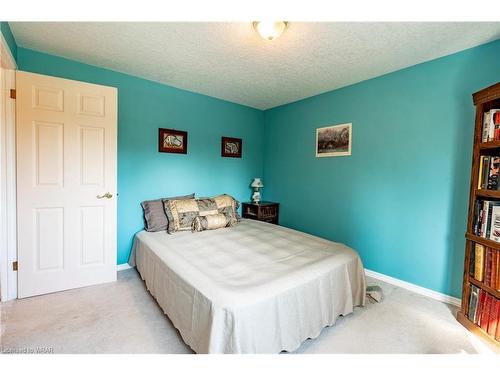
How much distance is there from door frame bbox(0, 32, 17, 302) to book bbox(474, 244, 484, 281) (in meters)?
3.85

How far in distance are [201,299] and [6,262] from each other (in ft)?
6.33

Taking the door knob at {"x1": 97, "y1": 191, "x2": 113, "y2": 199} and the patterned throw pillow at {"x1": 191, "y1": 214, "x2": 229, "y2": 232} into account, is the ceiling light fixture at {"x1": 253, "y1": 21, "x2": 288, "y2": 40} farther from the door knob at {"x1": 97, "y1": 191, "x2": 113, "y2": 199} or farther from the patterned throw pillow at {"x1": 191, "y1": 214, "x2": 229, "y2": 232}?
the door knob at {"x1": 97, "y1": 191, "x2": 113, "y2": 199}

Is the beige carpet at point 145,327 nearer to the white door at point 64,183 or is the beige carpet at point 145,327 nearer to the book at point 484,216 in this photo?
the white door at point 64,183

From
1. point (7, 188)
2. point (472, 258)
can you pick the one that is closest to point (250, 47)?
point (7, 188)

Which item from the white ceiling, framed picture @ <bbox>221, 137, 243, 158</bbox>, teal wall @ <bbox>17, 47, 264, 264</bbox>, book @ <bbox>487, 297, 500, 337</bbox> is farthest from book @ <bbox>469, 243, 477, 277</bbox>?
framed picture @ <bbox>221, 137, 243, 158</bbox>

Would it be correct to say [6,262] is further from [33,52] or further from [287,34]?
[287,34]

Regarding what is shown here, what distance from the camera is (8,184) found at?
6.40 ft

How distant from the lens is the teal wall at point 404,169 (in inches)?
81.2

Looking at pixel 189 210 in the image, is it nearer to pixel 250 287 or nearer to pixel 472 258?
pixel 250 287

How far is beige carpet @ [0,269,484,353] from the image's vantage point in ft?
5.00

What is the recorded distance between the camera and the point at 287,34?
1.85 m

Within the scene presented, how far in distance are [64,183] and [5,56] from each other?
108cm
